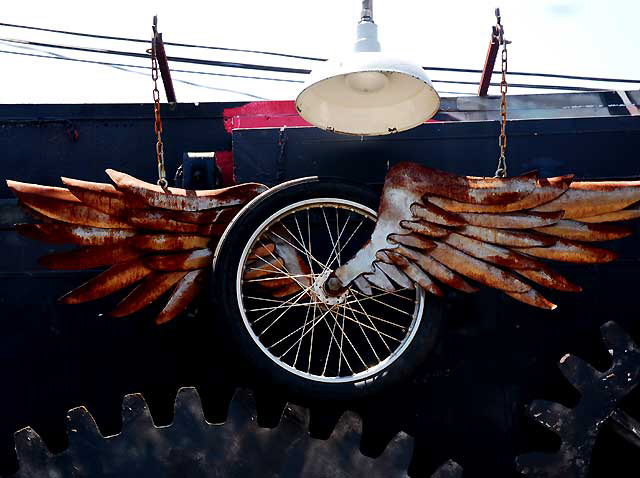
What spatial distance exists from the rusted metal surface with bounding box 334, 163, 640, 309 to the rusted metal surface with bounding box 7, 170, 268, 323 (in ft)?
3.06

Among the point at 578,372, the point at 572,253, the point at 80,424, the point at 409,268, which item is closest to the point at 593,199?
the point at 572,253

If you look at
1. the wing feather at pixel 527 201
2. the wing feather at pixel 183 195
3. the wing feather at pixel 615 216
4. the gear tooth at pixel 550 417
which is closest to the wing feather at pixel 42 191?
the wing feather at pixel 183 195

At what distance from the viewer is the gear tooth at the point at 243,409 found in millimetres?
5582

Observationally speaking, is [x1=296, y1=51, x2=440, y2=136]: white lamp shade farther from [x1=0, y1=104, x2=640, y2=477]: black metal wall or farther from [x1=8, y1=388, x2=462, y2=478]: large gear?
[x1=8, y1=388, x2=462, y2=478]: large gear

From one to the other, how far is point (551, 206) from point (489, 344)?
1042mm

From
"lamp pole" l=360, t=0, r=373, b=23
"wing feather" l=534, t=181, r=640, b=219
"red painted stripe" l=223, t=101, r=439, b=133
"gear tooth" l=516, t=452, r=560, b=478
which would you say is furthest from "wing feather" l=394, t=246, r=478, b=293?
"red painted stripe" l=223, t=101, r=439, b=133

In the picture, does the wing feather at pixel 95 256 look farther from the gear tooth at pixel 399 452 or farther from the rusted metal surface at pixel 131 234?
the gear tooth at pixel 399 452

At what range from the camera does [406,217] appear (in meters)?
5.92

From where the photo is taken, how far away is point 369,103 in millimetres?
6266

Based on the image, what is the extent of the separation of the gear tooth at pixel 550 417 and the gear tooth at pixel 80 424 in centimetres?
262

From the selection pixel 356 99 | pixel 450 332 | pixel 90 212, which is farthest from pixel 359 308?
pixel 90 212

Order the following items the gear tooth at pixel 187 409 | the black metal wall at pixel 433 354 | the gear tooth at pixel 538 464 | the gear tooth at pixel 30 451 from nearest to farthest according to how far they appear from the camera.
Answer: the gear tooth at pixel 30 451 < the gear tooth at pixel 187 409 < the gear tooth at pixel 538 464 < the black metal wall at pixel 433 354

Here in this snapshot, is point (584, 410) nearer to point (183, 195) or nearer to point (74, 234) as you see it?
point (183, 195)

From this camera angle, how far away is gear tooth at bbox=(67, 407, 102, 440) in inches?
217
